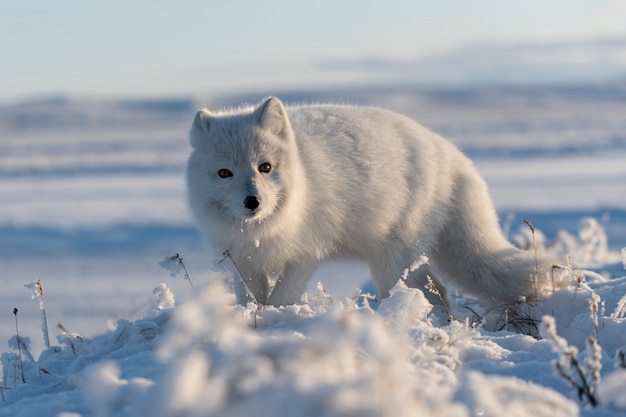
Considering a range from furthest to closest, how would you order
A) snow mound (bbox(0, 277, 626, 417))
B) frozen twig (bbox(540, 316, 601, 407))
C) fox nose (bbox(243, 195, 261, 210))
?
fox nose (bbox(243, 195, 261, 210)) < frozen twig (bbox(540, 316, 601, 407)) < snow mound (bbox(0, 277, 626, 417))

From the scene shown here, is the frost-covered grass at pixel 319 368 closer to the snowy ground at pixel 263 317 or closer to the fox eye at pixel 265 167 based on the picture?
the snowy ground at pixel 263 317

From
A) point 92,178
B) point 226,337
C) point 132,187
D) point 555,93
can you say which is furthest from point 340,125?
point 555,93


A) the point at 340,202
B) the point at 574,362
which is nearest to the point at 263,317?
the point at 340,202

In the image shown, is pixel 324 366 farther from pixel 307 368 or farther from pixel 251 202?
pixel 251 202

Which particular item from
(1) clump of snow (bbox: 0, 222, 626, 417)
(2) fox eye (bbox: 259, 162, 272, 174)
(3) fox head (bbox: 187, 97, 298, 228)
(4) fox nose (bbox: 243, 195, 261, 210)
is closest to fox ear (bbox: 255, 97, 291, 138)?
(3) fox head (bbox: 187, 97, 298, 228)

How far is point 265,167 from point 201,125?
364mm

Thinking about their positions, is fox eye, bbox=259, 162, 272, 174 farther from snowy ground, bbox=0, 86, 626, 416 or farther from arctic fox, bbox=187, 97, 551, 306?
snowy ground, bbox=0, 86, 626, 416

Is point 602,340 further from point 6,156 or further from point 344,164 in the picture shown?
point 6,156

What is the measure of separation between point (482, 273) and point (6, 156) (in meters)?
20.3

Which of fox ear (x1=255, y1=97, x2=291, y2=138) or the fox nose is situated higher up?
fox ear (x1=255, y1=97, x2=291, y2=138)

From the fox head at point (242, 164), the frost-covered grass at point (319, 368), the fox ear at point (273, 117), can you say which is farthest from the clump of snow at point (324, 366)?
the fox ear at point (273, 117)

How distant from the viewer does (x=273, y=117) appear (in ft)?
10.8

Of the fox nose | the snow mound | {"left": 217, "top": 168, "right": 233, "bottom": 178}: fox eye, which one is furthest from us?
{"left": 217, "top": 168, "right": 233, "bottom": 178}: fox eye

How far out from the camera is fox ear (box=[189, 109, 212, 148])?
11.0ft
